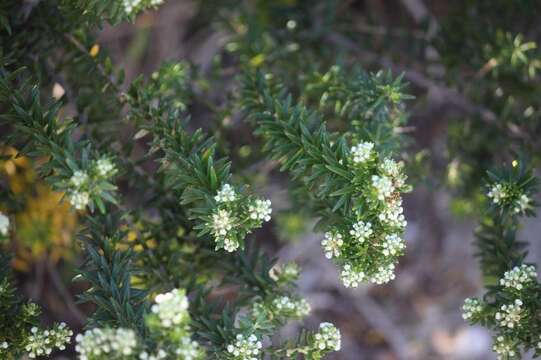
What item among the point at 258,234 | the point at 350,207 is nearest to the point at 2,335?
the point at 350,207

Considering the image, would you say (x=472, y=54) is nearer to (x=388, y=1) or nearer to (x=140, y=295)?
(x=388, y=1)

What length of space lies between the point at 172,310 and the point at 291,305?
705 mm

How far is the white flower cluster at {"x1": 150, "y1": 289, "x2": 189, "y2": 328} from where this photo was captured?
179 centimetres

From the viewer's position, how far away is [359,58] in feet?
11.7

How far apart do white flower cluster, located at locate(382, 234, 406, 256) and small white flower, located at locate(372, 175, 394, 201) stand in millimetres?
152

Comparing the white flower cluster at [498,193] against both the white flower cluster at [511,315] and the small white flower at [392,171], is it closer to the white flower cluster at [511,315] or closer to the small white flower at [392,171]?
the white flower cluster at [511,315]

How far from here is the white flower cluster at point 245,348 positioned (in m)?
2.04

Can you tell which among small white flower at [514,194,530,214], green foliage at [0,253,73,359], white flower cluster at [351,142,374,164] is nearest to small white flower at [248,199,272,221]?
white flower cluster at [351,142,374,164]

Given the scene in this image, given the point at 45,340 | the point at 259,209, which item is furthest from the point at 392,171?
the point at 45,340

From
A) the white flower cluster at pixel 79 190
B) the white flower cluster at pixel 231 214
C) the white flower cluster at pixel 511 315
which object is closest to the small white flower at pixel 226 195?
the white flower cluster at pixel 231 214

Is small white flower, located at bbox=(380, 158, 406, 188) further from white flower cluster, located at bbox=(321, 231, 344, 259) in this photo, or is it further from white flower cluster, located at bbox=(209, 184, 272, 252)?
white flower cluster, located at bbox=(209, 184, 272, 252)

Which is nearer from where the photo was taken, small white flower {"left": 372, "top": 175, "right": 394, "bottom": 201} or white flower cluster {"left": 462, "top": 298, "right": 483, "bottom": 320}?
small white flower {"left": 372, "top": 175, "right": 394, "bottom": 201}

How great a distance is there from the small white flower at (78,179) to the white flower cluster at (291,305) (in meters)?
0.91

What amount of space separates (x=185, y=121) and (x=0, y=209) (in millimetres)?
921
